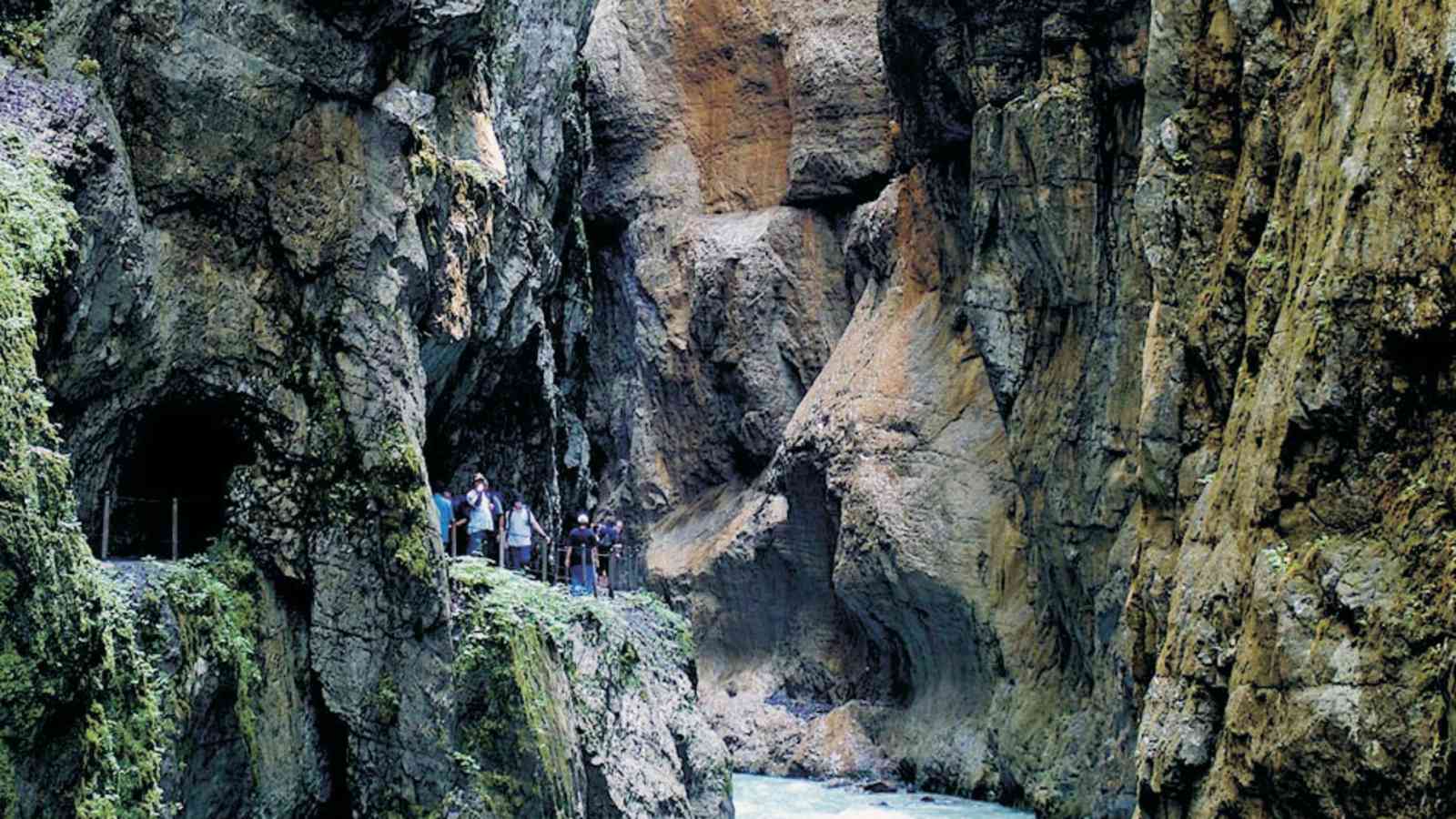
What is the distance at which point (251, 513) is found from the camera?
61.0ft

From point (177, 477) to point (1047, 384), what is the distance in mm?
15816

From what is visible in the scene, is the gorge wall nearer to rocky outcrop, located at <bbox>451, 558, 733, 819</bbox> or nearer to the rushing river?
rocky outcrop, located at <bbox>451, 558, 733, 819</bbox>

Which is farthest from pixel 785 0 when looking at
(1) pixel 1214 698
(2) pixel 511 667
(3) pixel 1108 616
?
(1) pixel 1214 698

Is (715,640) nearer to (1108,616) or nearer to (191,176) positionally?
(1108,616)

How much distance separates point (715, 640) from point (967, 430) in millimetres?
8712

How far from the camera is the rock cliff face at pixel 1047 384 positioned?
11602 mm

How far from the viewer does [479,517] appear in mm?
21906

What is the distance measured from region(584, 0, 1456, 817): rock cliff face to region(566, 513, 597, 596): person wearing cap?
23.6 ft

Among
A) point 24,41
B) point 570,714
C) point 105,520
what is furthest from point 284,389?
point 570,714

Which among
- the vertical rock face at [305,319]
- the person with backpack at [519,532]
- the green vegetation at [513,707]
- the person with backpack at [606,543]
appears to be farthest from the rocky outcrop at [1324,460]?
the person with backpack at [606,543]

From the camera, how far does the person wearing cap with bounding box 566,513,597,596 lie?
23.2 metres

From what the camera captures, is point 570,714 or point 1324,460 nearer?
point 1324,460

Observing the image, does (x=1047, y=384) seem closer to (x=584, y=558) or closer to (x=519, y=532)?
(x=584, y=558)

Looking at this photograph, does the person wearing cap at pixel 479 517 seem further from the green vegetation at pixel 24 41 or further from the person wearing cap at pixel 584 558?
the green vegetation at pixel 24 41
